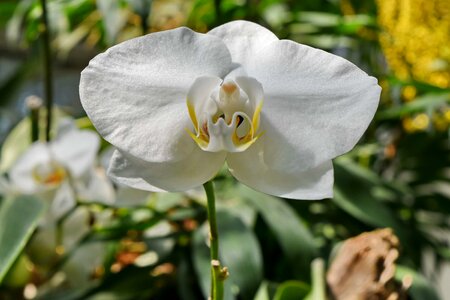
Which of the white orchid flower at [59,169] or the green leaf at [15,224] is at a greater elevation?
the green leaf at [15,224]

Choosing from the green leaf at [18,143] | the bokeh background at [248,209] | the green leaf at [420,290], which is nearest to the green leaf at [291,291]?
the bokeh background at [248,209]

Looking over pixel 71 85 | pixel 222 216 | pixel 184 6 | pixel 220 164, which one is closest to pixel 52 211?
pixel 222 216

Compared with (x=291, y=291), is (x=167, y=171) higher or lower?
higher

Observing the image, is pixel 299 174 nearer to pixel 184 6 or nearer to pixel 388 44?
pixel 388 44

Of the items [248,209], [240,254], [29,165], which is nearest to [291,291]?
[240,254]

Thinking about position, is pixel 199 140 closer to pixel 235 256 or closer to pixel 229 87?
pixel 229 87

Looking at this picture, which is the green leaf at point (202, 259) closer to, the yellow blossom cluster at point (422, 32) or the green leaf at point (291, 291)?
the green leaf at point (291, 291)

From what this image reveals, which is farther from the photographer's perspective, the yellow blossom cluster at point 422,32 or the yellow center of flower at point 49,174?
the yellow blossom cluster at point 422,32
